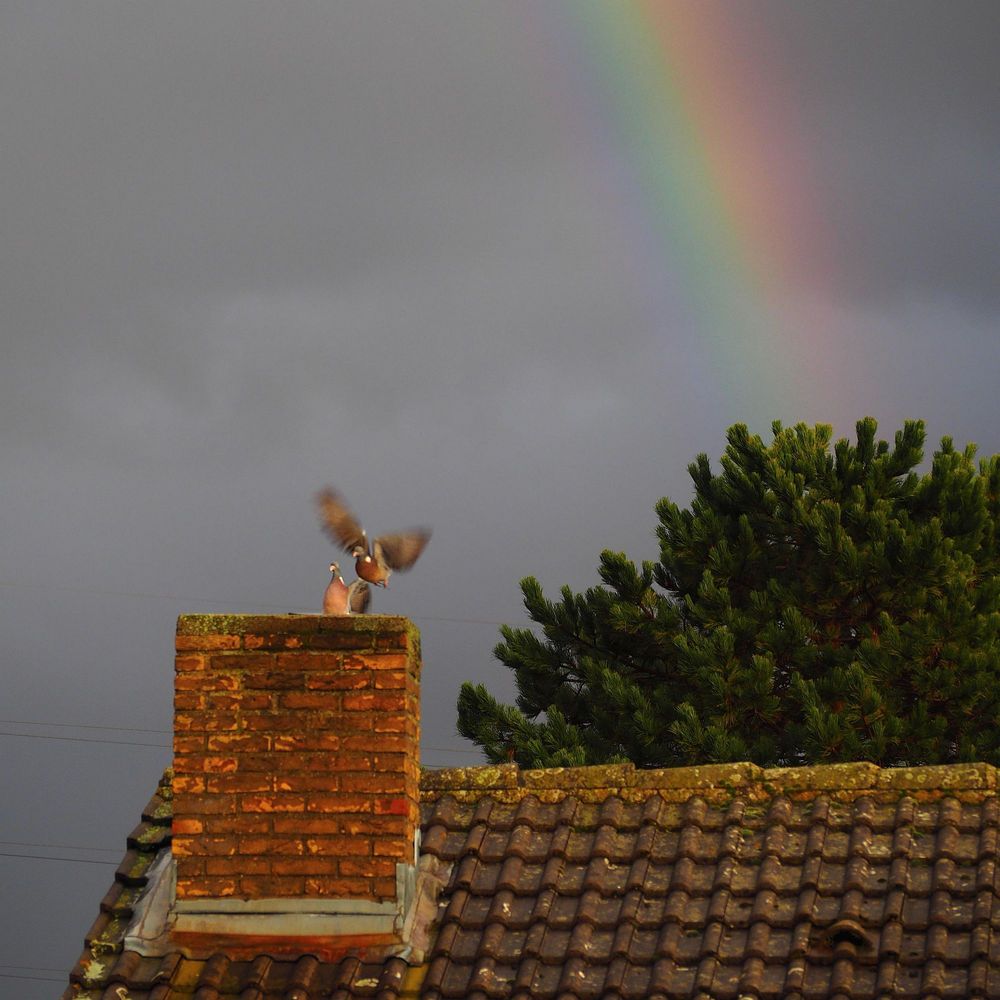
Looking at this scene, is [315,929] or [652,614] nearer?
[315,929]

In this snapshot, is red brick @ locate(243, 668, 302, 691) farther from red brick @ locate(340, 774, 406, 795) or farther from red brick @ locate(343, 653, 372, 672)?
red brick @ locate(340, 774, 406, 795)

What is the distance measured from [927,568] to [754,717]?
3.51 m

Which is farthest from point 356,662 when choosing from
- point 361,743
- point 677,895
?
point 677,895

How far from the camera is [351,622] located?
730 centimetres

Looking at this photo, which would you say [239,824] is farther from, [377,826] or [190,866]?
[377,826]

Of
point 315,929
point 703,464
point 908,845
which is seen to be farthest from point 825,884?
point 703,464

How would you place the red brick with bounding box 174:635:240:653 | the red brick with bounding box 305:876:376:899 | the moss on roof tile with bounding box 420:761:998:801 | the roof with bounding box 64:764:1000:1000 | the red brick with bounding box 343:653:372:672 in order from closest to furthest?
the roof with bounding box 64:764:1000:1000, the red brick with bounding box 305:876:376:899, the red brick with bounding box 343:653:372:672, the red brick with bounding box 174:635:240:653, the moss on roof tile with bounding box 420:761:998:801

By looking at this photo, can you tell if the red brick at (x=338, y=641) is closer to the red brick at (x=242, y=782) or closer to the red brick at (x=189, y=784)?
the red brick at (x=242, y=782)

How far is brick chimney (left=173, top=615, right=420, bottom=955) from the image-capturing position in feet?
23.2

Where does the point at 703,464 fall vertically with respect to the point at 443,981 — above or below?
below

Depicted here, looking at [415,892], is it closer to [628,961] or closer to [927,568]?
[628,961]

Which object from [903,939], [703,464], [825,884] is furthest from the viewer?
[703,464]

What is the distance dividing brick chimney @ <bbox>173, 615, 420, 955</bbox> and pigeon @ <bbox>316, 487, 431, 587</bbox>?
0.70 m

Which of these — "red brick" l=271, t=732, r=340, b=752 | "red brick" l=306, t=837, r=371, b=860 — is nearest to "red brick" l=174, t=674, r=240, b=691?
"red brick" l=271, t=732, r=340, b=752
